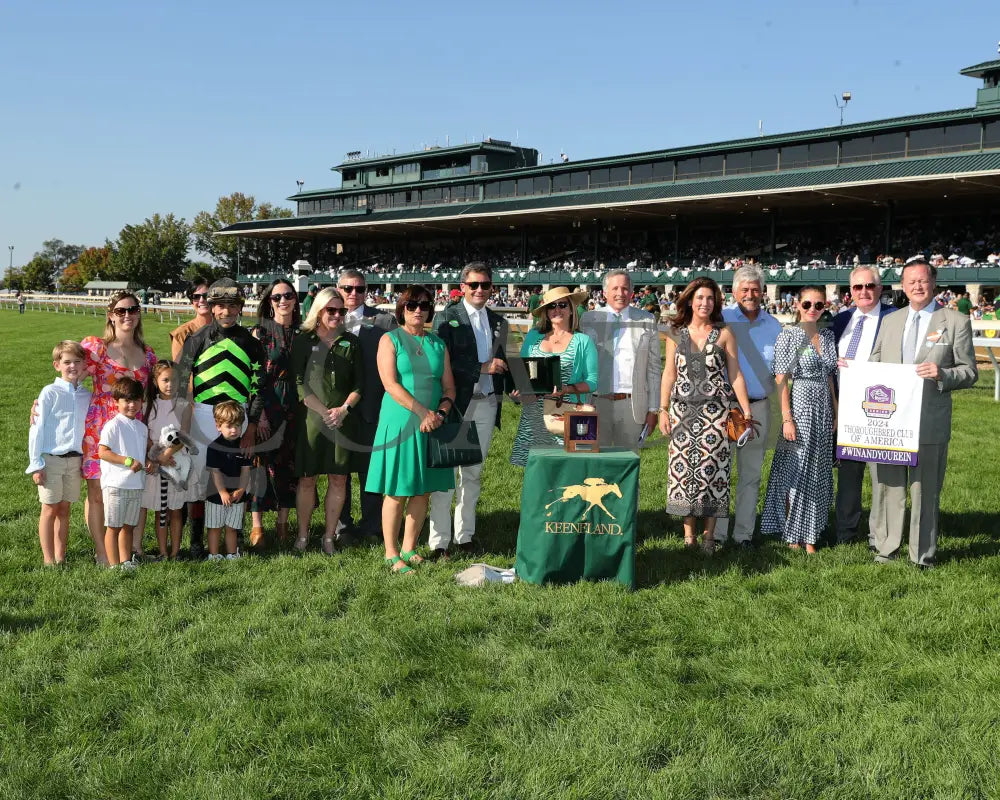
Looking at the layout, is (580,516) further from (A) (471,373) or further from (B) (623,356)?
(B) (623,356)

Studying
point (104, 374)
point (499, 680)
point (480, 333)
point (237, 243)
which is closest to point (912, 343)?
point (480, 333)

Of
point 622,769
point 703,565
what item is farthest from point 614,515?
point 622,769

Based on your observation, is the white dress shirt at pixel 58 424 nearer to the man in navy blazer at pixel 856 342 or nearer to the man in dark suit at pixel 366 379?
the man in dark suit at pixel 366 379

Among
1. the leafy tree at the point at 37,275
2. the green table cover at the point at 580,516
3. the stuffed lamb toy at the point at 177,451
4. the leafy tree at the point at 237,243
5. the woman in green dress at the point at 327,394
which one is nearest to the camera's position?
the green table cover at the point at 580,516

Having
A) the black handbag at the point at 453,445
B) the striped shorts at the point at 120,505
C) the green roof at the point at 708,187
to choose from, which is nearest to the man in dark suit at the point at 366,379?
the black handbag at the point at 453,445

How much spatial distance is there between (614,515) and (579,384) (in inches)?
41.9

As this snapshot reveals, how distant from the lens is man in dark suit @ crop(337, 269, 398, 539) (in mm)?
6547

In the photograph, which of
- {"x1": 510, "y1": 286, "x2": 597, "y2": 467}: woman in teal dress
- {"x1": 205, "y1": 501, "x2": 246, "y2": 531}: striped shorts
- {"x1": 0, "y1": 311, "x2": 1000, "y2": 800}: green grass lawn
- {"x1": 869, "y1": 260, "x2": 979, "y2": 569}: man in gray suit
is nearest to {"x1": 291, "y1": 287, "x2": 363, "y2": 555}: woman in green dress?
{"x1": 205, "y1": 501, "x2": 246, "y2": 531}: striped shorts

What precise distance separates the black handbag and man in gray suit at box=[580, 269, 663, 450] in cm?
108

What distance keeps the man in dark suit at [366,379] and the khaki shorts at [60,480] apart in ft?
6.16

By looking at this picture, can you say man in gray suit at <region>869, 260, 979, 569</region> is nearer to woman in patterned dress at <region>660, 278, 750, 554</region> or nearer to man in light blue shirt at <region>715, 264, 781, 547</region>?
man in light blue shirt at <region>715, 264, 781, 547</region>

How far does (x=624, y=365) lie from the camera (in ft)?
22.5

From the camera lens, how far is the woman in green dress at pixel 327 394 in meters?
6.34

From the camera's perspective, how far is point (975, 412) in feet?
46.0
